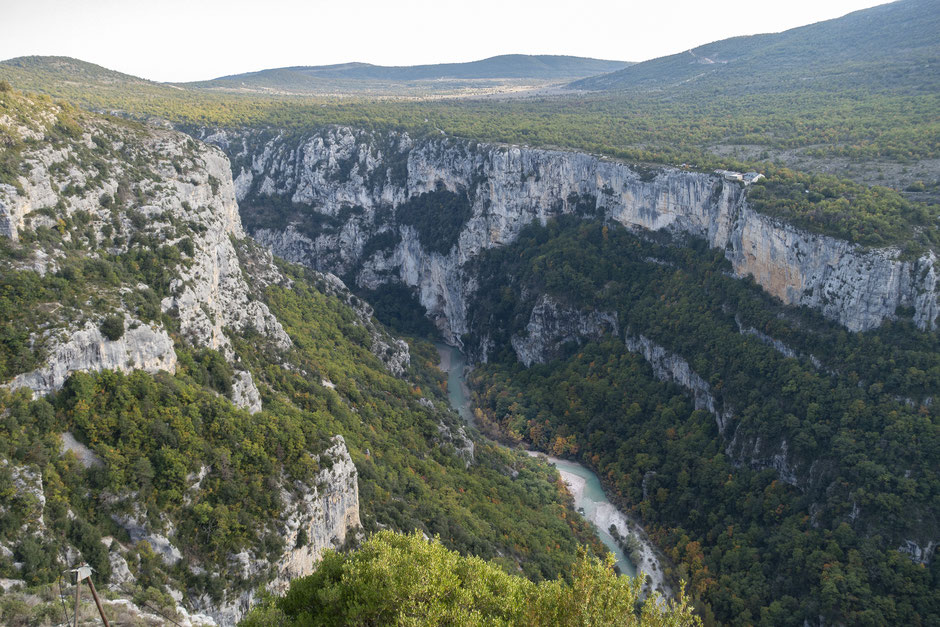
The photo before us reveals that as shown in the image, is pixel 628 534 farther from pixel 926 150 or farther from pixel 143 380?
pixel 926 150

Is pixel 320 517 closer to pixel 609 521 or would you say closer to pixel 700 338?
pixel 609 521

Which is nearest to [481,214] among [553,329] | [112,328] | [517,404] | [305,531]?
[553,329]

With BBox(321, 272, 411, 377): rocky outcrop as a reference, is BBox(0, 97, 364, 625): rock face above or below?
above

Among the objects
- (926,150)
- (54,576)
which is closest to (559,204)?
(926,150)

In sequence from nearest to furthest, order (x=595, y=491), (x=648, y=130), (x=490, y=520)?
1. (x=490, y=520)
2. (x=595, y=491)
3. (x=648, y=130)

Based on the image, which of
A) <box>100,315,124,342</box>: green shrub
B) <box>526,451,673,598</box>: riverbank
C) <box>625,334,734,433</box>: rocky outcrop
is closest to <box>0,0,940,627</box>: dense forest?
<box>100,315,124,342</box>: green shrub

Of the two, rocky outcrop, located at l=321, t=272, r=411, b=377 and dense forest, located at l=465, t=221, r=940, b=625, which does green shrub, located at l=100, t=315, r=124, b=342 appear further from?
dense forest, located at l=465, t=221, r=940, b=625
